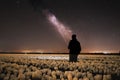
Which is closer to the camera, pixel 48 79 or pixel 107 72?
pixel 48 79

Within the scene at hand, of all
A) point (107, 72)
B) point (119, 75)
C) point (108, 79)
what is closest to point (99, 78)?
point (108, 79)

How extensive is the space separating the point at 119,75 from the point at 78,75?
6.93 feet

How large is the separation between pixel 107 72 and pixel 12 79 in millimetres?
6229

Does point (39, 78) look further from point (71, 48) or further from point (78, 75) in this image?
point (71, 48)

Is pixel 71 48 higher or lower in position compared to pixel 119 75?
higher

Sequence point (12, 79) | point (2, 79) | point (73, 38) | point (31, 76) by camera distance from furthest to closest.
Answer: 1. point (73, 38)
2. point (31, 76)
3. point (2, 79)
4. point (12, 79)

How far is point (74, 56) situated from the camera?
26734 mm

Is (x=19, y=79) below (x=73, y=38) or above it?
below

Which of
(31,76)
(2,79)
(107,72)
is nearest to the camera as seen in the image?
(2,79)

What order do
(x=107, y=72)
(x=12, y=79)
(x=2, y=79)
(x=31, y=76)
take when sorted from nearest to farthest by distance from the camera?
(x=12, y=79) < (x=2, y=79) < (x=31, y=76) < (x=107, y=72)

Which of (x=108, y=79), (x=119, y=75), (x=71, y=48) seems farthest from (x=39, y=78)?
(x=71, y=48)

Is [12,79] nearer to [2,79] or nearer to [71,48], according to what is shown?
[2,79]

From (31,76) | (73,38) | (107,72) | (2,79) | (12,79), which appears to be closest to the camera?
(12,79)

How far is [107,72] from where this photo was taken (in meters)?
17.3
